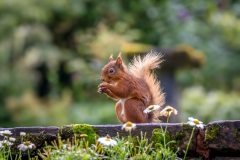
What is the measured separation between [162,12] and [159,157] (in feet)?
43.8

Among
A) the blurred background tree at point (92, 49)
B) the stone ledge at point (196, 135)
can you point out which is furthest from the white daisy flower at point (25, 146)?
the blurred background tree at point (92, 49)

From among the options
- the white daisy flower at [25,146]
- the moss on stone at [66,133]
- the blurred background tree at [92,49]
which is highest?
the blurred background tree at [92,49]

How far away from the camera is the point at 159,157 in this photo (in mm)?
3736

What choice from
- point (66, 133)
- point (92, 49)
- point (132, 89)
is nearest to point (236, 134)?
point (132, 89)

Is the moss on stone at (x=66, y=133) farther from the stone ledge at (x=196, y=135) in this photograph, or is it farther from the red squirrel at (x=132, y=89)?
the red squirrel at (x=132, y=89)

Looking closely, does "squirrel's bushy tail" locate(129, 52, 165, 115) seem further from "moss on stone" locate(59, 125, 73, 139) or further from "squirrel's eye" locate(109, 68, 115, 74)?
"moss on stone" locate(59, 125, 73, 139)

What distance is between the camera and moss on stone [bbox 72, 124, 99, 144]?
4.14 meters

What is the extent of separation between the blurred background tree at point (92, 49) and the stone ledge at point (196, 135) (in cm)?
892

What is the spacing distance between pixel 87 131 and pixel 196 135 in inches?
22.7

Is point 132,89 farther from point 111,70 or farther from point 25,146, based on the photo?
point 25,146

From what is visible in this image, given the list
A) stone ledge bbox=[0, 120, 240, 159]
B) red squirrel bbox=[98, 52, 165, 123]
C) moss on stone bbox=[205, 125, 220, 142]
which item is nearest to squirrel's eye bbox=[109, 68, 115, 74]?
red squirrel bbox=[98, 52, 165, 123]

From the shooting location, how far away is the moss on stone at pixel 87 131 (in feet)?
13.6

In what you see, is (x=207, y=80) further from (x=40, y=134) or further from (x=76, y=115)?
(x=40, y=134)

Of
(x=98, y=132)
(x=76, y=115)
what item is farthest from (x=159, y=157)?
(x=76, y=115)
